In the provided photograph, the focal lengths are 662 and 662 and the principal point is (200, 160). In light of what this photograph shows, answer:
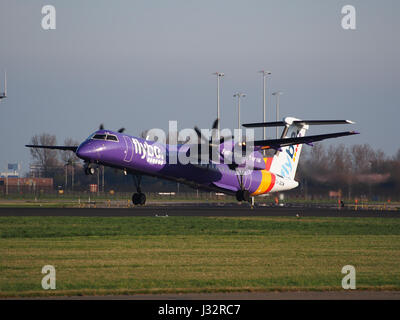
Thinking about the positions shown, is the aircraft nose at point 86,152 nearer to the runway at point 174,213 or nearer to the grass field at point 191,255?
Answer: the runway at point 174,213

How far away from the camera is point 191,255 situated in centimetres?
2211

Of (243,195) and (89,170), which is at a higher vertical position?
(89,170)

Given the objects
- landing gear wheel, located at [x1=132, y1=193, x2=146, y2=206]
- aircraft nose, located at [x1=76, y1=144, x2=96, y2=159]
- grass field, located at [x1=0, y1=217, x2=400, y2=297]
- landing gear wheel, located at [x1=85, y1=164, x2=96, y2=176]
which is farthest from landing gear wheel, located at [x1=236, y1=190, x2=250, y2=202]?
grass field, located at [x1=0, y1=217, x2=400, y2=297]

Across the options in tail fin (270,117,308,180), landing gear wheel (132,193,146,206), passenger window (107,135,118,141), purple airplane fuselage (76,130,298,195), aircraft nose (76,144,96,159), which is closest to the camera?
aircraft nose (76,144,96,159)

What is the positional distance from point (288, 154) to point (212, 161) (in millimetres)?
11914

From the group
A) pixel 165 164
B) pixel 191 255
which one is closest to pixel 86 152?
pixel 165 164

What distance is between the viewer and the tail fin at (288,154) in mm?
59500

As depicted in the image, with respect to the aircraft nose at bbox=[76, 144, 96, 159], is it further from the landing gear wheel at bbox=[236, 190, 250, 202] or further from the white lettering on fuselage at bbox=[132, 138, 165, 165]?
the landing gear wheel at bbox=[236, 190, 250, 202]

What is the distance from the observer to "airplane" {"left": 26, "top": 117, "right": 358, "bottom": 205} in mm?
45344

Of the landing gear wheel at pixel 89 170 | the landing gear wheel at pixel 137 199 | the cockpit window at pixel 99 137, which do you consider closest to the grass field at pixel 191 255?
the landing gear wheel at pixel 89 170

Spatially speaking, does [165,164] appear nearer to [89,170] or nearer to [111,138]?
[111,138]
